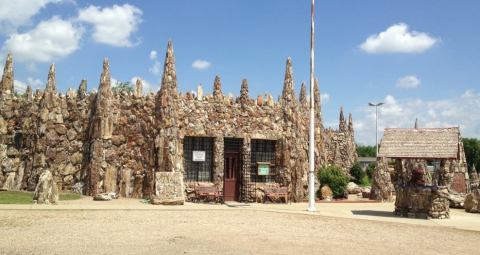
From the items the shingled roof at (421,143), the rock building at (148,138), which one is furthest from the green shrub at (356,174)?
the shingled roof at (421,143)

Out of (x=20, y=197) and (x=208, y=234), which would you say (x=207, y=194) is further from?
(x=208, y=234)

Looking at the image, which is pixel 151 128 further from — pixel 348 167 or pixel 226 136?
pixel 348 167

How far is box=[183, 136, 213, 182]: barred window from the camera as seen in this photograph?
21.5 metres

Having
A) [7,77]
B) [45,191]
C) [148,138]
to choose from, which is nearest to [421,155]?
[148,138]

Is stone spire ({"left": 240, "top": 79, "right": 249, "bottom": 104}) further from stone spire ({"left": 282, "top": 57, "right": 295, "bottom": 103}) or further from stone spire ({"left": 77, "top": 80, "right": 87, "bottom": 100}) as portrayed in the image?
stone spire ({"left": 77, "top": 80, "right": 87, "bottom": 100})

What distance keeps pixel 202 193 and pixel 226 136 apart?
9.63ft

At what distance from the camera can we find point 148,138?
20719 millimetres

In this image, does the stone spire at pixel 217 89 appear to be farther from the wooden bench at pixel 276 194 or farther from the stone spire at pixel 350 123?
the stone spire at pixel 350 123

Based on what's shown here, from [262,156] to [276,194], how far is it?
205 cm

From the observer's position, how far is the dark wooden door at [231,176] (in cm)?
2222

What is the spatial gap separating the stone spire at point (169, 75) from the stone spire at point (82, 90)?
385 centimetres

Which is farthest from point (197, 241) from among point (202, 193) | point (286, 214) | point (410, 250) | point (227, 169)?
point (227, 169)

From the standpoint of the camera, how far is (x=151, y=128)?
2069 centimetres

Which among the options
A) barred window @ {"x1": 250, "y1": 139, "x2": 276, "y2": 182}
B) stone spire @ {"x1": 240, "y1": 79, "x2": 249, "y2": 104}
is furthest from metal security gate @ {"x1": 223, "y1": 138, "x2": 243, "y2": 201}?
stone spire @ {"x1": 240, "y1": 79, "x2": 249, "y2": 104}
